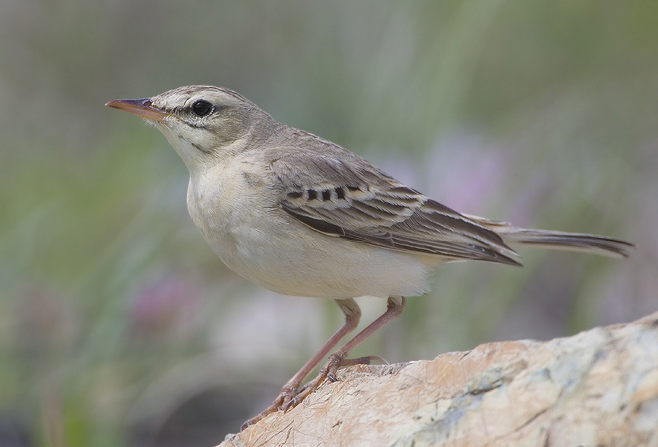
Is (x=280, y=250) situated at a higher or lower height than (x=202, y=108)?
lower

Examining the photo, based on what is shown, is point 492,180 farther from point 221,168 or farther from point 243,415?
point 221,168

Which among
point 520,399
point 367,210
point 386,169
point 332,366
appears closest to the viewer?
point 520,399

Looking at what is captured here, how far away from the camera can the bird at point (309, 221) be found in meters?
4.92

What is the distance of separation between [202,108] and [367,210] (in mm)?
1198

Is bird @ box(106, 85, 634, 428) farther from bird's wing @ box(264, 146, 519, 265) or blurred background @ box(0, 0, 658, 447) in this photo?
blurred background @ box(0, 0, 658, 447)

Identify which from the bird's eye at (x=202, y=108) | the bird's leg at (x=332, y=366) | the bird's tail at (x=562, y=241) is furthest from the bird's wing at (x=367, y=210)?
the bird's leg at (x=332, y=366)

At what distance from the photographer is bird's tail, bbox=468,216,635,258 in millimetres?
5402

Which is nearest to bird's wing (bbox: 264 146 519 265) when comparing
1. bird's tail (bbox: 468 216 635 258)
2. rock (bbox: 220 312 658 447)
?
bird's tail (bbox: 468 216 635 258)

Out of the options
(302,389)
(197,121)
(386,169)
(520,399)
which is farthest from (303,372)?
(386,169)

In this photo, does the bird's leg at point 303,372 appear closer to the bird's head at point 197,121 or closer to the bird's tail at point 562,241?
the bird's tail at point 562,241

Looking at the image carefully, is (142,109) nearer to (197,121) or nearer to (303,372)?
(197,121)

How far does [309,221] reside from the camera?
5.05 m

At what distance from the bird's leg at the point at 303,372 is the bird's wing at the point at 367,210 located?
26.2 inches

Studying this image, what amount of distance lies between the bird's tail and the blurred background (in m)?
1.19
